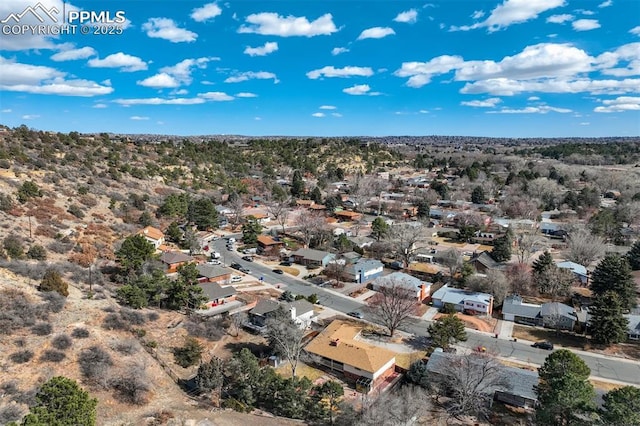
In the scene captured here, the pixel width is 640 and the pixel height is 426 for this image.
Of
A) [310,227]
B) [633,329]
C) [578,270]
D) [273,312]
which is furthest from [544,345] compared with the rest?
[310,227]

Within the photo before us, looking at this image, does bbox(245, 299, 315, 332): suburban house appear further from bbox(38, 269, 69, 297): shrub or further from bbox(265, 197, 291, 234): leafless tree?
bbox(265, 197, 291, 234): leafless tree

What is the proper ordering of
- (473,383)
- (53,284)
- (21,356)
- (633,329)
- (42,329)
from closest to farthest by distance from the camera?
(21,356), (473,383), (42,329), (53,284), (633,329)

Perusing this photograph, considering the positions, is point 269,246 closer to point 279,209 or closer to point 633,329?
point 279,209

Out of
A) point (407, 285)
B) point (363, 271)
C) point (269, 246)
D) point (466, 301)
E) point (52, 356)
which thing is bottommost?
point (466, 301)

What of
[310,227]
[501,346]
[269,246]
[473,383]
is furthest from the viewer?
[310,227]

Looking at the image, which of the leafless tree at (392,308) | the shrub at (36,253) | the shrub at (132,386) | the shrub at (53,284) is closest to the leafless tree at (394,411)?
the leafless tree at (392,308)

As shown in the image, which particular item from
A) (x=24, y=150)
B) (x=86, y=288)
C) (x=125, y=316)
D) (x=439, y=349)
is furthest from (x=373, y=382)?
(x=24, y=150)

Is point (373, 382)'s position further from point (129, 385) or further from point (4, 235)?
point (4, 235)
